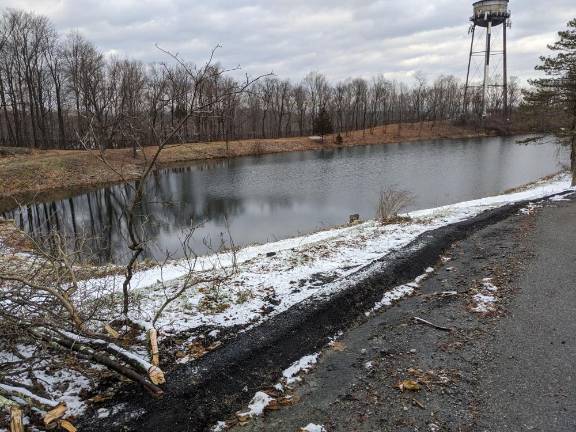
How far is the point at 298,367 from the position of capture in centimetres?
475

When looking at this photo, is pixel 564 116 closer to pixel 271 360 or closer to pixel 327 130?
pixel 271 360

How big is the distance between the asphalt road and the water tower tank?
232 feet

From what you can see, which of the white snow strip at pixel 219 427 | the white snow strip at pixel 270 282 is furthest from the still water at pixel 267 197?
the white snow strip at pixel 219 427

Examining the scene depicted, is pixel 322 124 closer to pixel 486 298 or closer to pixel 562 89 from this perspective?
pixel 562 89

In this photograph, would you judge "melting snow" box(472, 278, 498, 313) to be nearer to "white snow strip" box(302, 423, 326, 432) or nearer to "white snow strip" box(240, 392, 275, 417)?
"white snow strip" box(302, 423, 326, 432)

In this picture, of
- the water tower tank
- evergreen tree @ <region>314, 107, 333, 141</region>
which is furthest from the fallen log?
the water tower tank

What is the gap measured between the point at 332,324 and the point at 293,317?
55 centimetres

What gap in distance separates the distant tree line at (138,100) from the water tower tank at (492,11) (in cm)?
1718

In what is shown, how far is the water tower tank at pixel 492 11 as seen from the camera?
64500 millimetres

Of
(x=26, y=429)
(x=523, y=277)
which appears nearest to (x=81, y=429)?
(x=26, y=429)

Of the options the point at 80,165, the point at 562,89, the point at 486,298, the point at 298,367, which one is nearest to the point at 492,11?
the point at 562,89

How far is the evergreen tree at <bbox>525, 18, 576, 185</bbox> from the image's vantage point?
1850cm

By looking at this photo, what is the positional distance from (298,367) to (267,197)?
19524 mm

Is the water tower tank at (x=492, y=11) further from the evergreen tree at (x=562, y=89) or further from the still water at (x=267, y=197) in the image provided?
the evergreen tree at (x=562, y=89)
